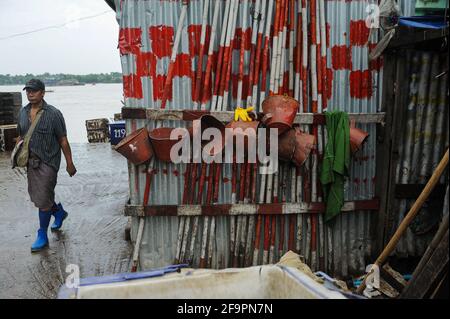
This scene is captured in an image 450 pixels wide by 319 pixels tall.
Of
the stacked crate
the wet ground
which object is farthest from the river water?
the wet ground

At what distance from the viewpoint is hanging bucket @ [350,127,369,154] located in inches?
155

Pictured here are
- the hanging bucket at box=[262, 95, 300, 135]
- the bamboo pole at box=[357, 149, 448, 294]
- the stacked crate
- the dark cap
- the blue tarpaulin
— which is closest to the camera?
the bamboo pole at box=[357, 149, 448, 294]

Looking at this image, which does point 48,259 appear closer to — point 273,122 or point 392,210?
point 273,122

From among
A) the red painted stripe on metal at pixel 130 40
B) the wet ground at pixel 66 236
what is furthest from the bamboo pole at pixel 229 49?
the wet ground at pixel 66 236

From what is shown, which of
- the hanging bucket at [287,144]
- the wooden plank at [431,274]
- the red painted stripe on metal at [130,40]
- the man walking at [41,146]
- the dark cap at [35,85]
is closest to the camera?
the wooden plank at [431,274]

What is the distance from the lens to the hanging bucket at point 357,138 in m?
3.94

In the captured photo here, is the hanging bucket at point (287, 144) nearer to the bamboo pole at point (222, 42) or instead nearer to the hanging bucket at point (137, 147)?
the bamboo pole at point (222, 42)

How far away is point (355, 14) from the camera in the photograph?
408cm

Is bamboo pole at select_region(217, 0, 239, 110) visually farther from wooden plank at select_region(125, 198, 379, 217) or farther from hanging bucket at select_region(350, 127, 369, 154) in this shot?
hanging bucket at select_region(350, 127, 369, 154)

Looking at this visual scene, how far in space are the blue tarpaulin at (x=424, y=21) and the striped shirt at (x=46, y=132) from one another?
3.95 metres

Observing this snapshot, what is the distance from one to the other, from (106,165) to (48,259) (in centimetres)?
606

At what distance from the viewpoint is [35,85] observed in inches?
195

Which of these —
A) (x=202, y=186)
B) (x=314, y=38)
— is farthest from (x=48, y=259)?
(x=314, y=38)

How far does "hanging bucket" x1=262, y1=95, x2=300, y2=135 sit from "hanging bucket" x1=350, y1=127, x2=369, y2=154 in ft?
2.14
